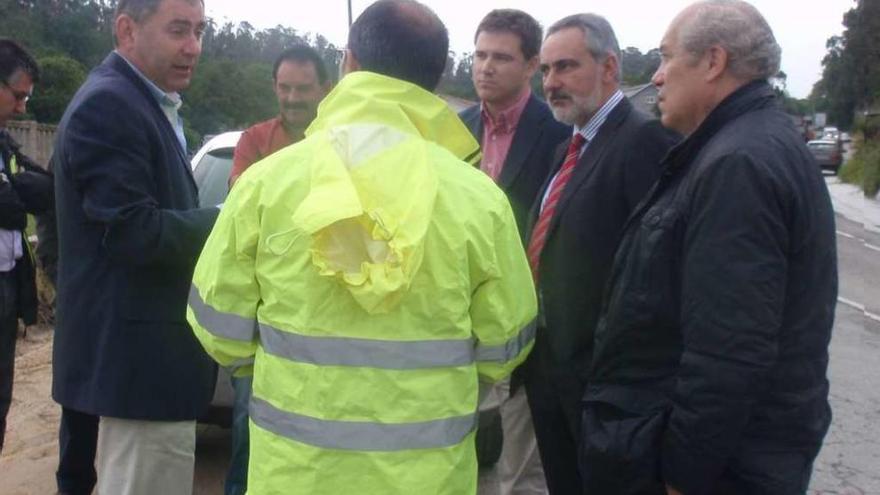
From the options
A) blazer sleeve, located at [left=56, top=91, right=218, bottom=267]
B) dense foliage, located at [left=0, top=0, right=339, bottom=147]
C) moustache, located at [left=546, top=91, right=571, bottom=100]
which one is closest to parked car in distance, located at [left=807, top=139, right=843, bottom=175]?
dense foliage, located at [left=0, top=0, right=339, bottom=147]

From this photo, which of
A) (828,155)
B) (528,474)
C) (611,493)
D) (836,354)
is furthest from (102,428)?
(828,155)

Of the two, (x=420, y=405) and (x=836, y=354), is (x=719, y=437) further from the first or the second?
(x=836, y=354)

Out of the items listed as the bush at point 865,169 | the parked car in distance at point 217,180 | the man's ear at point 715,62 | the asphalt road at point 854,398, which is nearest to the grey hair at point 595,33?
the man's ear at point 715,62

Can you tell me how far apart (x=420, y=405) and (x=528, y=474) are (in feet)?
7.95

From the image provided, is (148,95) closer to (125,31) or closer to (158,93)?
(158,93)

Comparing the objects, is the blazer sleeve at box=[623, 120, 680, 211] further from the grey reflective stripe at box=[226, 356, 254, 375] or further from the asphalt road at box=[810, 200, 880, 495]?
the asphalt road at box=[810, 200, 880, 495]

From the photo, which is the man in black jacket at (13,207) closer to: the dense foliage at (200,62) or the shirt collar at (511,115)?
the shirt collar at (511,115)

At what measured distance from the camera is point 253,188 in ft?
7.65

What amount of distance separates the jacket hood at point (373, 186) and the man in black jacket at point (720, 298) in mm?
656

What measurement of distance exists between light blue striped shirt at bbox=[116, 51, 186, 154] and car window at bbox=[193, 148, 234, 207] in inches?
79.6

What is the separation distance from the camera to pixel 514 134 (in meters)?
4.55

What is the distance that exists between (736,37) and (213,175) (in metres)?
3.88

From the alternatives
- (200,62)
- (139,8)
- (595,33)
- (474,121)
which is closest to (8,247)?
(139,8)

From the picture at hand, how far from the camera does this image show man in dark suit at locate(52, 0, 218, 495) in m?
3.16
